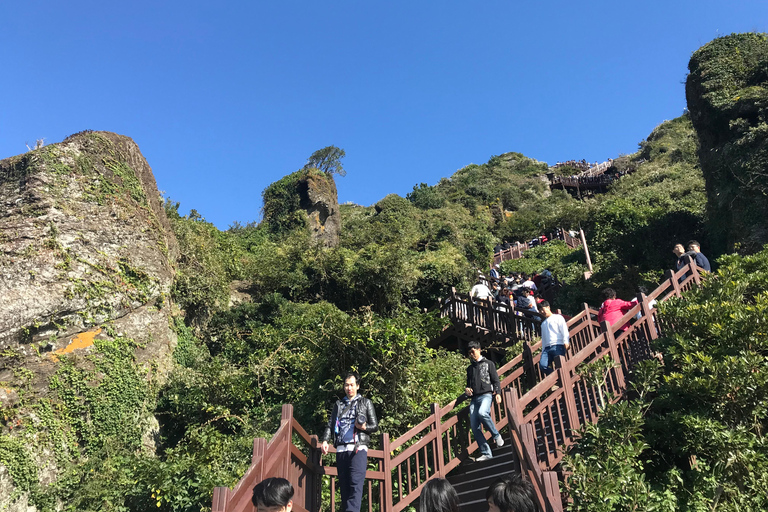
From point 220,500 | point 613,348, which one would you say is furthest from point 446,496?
point 613,348

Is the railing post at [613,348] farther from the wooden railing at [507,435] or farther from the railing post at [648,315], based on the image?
the railing post at [648,315]

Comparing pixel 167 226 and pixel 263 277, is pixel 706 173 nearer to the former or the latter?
pixel 263 277

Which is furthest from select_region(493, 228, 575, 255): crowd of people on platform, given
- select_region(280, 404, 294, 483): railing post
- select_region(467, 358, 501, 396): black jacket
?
select_region(280, 404, 294, 483): railing post

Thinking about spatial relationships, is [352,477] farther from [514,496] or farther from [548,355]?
[548,355]

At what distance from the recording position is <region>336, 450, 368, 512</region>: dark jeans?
5273mm

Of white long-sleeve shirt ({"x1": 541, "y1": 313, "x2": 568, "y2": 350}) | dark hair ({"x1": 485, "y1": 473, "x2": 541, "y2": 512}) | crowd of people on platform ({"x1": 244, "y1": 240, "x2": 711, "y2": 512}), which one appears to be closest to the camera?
dark hair ({"x1": 485, "y1": 473, "x2": 541, "y2": 512})

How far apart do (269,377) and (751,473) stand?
29.6 feet

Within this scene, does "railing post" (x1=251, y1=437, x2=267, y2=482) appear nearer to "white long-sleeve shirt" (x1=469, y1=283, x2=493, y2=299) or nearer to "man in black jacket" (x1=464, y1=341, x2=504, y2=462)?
"man in black jacket" (x1=464, y1=341, x2=504, y2=462)

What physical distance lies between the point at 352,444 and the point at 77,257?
9.18 m

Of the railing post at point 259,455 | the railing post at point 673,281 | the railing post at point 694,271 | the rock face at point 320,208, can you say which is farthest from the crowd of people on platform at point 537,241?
the railing post at point 259,455

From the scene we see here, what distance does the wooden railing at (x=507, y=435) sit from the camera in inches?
174

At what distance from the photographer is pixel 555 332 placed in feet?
24.2

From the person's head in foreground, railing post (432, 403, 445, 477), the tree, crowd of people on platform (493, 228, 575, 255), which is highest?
the tree

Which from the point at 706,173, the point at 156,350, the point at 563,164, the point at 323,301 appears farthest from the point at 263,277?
the point at 563,164
